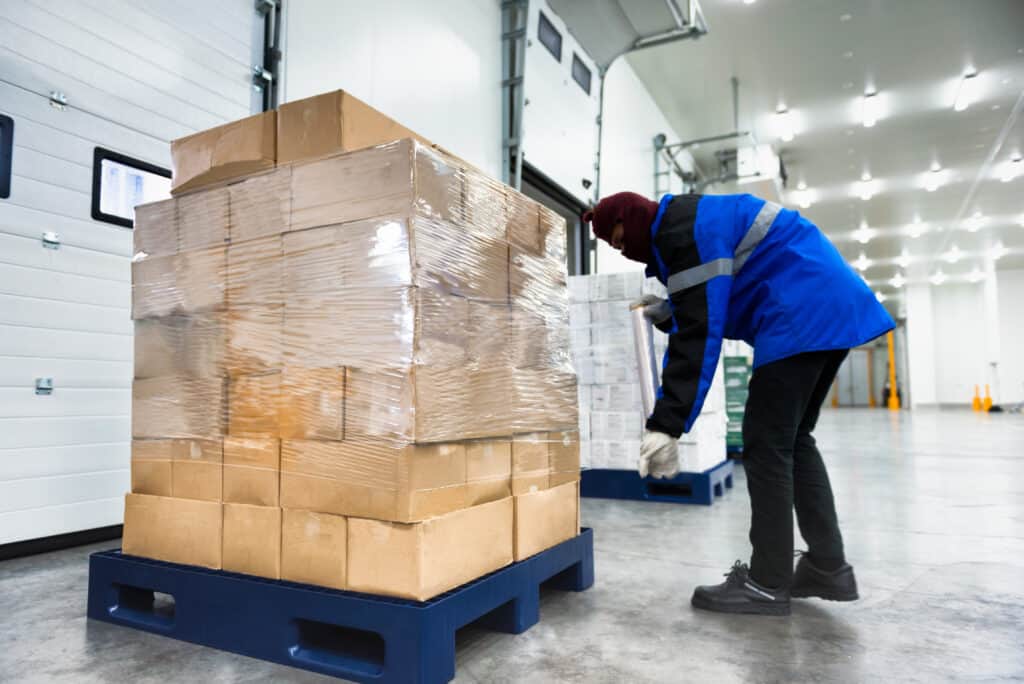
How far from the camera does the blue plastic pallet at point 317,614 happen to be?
156 cm

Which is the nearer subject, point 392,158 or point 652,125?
point 392,158

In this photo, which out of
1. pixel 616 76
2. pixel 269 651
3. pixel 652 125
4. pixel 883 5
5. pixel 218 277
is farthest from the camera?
pixel 652 125

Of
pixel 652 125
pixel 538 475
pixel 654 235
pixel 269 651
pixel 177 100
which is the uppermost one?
pixel 652 125

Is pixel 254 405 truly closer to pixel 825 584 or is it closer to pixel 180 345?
pixel 180 345

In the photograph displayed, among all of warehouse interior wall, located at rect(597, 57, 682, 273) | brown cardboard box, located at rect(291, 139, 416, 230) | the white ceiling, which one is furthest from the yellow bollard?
brown cardboard box, located at rect(291, 139, 416, 230)

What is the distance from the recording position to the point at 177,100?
141 inches

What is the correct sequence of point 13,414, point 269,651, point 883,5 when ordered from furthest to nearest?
point 883,5, point 13,414, point 269,651

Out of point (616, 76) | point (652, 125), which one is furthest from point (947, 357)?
point (616, 76)

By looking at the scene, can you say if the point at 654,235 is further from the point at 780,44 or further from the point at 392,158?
the point at 780,44

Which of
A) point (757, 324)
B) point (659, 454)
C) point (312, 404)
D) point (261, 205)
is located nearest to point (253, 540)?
point (312, 404)

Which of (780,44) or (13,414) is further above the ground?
(780,44)

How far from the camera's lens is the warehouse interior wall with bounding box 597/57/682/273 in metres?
8.27

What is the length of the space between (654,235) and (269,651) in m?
1.65

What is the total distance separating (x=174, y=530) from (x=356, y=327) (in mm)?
900
